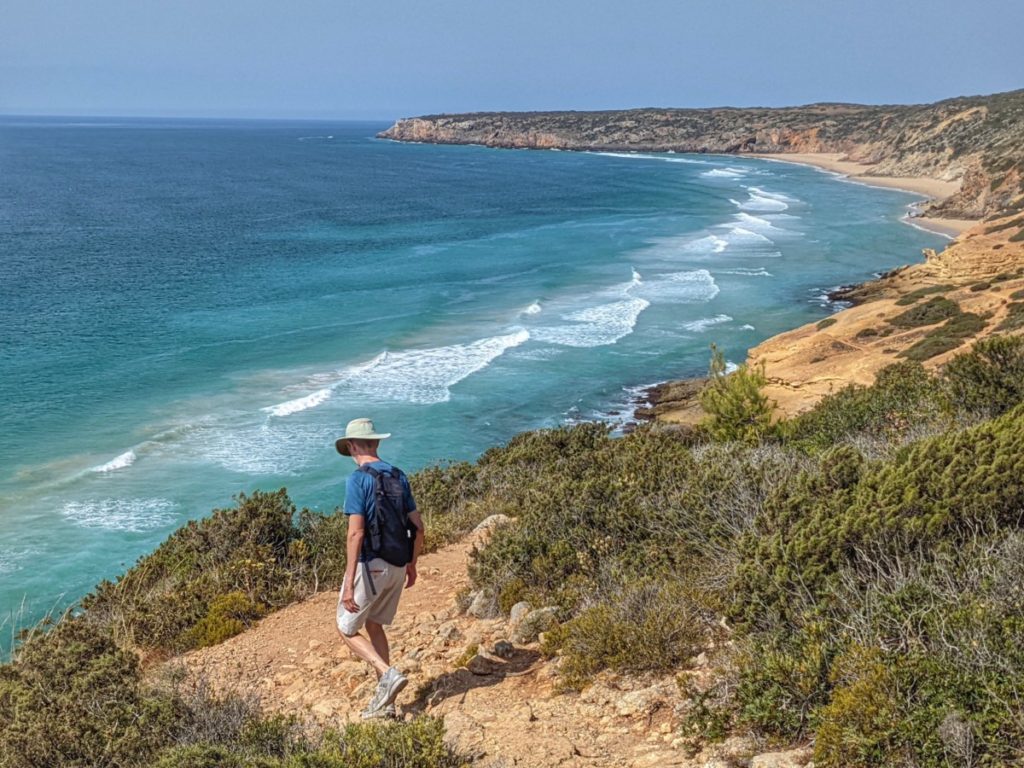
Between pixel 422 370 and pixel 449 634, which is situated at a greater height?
pixel 449 634

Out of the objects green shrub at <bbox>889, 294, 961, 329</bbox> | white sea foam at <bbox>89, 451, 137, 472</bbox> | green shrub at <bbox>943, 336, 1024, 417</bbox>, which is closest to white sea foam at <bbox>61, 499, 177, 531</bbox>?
white sea foam at <bbox>89, 451, 137, 472</bbox>

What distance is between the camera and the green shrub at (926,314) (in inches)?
1097

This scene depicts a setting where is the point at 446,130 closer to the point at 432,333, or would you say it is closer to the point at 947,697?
the point at 432,333

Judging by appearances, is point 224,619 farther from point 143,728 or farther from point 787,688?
point 787,688

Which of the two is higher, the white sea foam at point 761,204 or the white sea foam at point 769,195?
the white sea foam at point 769,195

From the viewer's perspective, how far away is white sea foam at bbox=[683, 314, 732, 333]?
116 feet

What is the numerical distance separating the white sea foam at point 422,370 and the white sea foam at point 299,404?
0.97 meters

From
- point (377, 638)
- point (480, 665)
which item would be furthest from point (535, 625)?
point (377, 638)

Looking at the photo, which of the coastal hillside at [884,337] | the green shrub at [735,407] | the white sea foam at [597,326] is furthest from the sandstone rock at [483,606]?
the white sea foam at [597,326]

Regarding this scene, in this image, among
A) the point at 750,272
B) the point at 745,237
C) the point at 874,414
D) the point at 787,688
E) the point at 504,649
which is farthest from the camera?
the point at 745,237

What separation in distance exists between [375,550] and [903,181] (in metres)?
102

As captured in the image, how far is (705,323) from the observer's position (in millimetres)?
36156

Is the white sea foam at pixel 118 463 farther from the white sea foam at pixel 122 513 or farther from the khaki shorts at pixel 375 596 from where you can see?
the khaki shorts at pixel 375 596

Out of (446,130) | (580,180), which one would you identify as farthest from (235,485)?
(446,130)
